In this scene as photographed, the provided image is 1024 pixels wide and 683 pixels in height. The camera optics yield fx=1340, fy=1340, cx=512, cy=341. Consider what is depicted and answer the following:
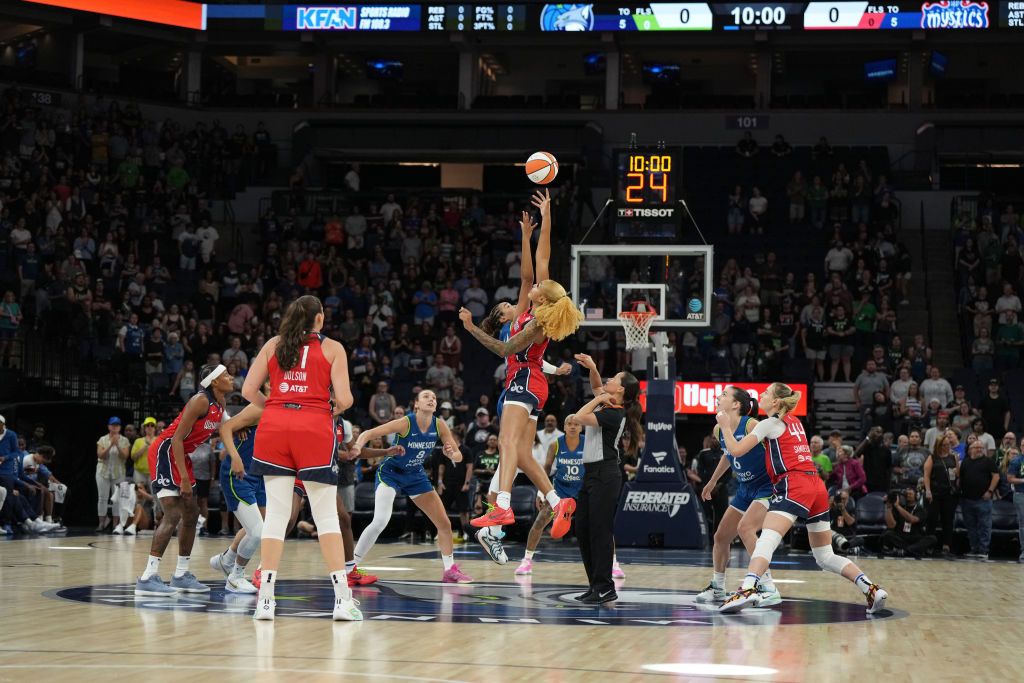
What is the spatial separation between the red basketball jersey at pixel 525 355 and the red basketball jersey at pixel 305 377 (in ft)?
7.57

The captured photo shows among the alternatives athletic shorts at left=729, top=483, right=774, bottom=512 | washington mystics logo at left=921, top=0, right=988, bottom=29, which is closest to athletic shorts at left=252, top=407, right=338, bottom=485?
athletic shorts at left=729, top=483, right=774, bottom=512

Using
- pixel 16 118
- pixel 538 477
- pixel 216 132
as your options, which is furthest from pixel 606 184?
pixel 538 477

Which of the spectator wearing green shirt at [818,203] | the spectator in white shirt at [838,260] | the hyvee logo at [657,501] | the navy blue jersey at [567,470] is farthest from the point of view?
the spectator wearing green shirt at [818,203]

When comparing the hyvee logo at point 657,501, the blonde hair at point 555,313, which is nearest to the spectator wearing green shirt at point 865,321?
the hyvee logo at point 657,501

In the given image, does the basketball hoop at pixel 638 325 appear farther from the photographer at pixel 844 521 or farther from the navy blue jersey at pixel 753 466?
the navy blue jersey at pixel 753 466

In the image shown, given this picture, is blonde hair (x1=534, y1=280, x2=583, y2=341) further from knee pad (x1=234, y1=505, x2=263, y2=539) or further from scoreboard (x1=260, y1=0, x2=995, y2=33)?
scoreboard (x1=260, y1=0, x2=995, y2=33)

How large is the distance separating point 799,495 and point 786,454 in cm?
36

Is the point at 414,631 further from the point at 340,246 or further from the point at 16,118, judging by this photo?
the point at 16,118

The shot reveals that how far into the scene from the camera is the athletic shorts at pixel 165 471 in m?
11.1

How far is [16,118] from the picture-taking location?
3100 centimetres

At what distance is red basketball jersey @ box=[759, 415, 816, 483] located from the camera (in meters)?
11.1

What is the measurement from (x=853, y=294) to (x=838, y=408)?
11.8ft

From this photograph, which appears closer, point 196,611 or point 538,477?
point 196,611

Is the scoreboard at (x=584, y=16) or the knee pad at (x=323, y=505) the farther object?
the scoreboard at (x=584, y=16)
